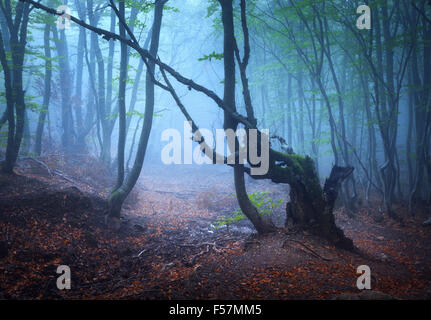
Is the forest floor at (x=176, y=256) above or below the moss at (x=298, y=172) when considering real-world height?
below

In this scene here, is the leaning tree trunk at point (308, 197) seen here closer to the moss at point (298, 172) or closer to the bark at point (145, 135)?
the moss at point (298, 172)

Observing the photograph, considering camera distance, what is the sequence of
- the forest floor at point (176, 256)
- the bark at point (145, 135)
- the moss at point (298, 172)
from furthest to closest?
the bark at point (145, 135) → the moss at point (298, 172) → the forest floor at point (176, 256)

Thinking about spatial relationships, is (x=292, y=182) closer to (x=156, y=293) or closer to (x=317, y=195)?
(x=317, y=195)

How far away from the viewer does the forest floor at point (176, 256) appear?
367 cm

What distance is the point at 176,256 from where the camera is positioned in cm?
571

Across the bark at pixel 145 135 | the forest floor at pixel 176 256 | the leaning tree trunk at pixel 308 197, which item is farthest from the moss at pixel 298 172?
the bark at pixel 145 135

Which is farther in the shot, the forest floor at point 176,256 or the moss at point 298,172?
the moss at point 298,172

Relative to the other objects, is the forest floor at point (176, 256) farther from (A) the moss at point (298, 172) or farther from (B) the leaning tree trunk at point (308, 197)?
(A) the moss at point (298, 172)

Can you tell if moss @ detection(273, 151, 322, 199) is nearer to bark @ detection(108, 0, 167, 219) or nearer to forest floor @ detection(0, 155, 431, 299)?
forest floor @ detection(0, 155, 431, 299)

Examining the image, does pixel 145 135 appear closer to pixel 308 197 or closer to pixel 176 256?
pixel 176 256

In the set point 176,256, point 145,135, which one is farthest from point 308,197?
point 145,135

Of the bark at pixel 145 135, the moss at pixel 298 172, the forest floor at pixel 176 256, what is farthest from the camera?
the bark at pixel 145 135

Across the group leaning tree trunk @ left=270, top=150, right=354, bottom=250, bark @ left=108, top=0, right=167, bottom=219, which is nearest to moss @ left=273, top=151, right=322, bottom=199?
leaning tree trunk @ left=270, top=150, right=354, bottom=250
